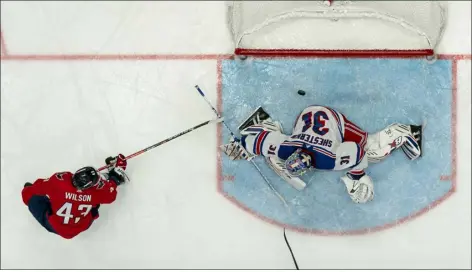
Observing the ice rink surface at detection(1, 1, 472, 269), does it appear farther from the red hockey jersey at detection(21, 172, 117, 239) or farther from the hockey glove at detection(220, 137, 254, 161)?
the red hockey jersey at detection(21, 172, 117, 239)

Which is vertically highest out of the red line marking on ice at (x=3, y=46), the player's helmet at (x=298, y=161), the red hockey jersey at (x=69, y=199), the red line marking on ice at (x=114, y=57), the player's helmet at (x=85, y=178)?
the red line marking on ice at (x=3, y=46)

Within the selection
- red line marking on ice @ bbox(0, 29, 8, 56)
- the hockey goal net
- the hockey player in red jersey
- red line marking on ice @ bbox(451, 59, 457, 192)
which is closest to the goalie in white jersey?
red line marking on ice @ bbox(451, 59, 457, 192)

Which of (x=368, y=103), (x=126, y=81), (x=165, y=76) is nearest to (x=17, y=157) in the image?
(x=126, y=81)

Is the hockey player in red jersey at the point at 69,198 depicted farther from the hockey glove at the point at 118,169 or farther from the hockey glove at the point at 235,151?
the hockey glove at the point at 235,151

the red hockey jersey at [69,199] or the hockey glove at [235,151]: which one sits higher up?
the hockey glove at [235,151]

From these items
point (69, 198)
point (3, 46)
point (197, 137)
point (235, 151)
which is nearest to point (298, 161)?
point (235, 151)

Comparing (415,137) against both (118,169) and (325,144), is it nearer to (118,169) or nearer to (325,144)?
(325,144)

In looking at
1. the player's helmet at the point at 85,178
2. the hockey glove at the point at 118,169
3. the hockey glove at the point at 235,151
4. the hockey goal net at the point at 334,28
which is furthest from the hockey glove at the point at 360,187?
the player's helmet at the point at 85,178
